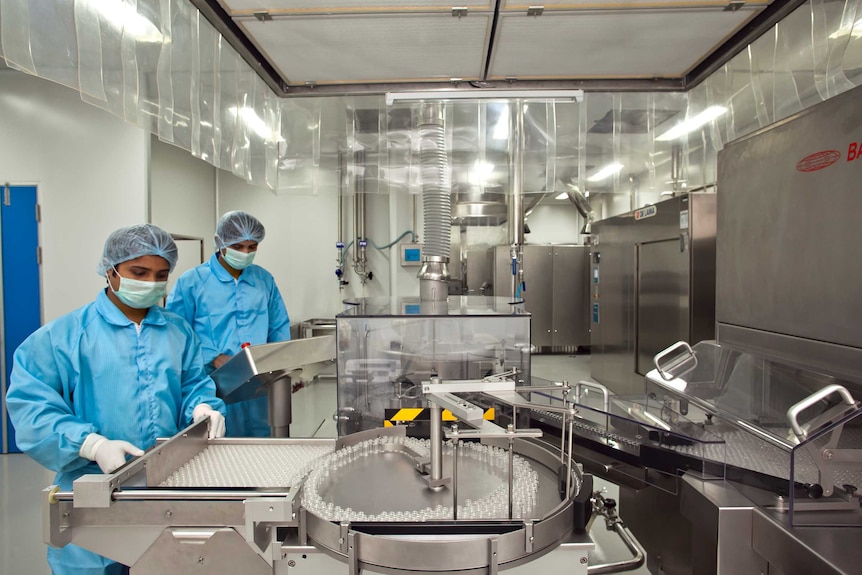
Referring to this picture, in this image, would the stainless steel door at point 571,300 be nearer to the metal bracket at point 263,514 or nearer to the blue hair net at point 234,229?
the blue hair net at point 234,229

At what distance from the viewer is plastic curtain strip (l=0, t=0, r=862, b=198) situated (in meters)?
1.34

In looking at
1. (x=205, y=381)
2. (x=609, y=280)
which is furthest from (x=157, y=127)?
(x=609, y=280)

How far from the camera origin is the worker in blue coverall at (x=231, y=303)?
6.99 feet

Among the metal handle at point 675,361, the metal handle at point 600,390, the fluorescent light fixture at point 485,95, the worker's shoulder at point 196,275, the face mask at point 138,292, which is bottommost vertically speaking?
the metal handle at point 600,390

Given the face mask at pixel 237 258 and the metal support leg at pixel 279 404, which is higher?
the face mask at pixel 237 258

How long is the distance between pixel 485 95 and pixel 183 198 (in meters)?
3.21

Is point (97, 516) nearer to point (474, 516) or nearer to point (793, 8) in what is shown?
point (474, 516)

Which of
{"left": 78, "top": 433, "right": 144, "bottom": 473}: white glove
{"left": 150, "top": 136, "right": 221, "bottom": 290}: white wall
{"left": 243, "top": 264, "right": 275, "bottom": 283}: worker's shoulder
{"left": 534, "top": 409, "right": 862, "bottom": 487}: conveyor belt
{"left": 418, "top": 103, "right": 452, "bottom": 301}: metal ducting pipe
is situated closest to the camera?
{"left": 534, "top": 409, "right": 862, "bottom": 487}: conveyor belt

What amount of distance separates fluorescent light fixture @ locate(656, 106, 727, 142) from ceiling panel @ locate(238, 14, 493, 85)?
1.17 meters

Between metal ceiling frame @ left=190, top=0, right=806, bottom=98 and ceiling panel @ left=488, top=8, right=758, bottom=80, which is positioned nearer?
ceiling panel @ left=488, top=8, right=758, bottom=80

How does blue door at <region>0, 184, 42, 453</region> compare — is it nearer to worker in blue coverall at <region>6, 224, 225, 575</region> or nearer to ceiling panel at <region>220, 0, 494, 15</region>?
worker in blue coverall at <region>6, 224, 225, 575</region>

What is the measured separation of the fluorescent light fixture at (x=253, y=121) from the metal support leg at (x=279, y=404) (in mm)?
1195

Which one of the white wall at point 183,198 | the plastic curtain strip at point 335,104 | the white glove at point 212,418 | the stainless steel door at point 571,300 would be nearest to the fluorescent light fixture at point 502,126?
Result: the plastic curtain strip at point 335,104

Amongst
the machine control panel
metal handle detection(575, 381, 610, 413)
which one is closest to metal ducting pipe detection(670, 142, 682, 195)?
metal handle detection(575, 381, 610, 413)
